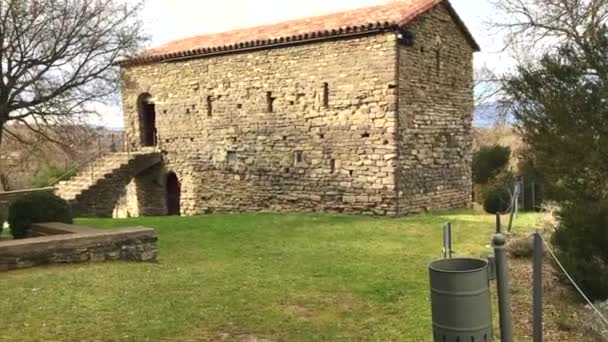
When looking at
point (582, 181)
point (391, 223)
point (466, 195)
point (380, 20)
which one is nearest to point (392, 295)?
point (582, 181)

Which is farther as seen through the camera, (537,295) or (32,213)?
(32,213)

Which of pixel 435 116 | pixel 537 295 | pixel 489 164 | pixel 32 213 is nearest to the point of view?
pixel 537 295

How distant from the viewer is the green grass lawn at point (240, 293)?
555 cm

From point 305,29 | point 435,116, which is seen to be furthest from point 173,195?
point 435,116

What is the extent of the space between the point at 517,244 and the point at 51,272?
7.50 m

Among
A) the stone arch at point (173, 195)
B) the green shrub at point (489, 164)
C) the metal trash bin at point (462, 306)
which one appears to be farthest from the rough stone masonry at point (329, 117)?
the metal trash bin at point (462, 306)

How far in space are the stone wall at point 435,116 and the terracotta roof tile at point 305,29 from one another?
0.57m

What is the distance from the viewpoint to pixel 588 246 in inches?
244

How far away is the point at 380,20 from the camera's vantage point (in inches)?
570

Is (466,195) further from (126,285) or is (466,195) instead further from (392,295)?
(126,285)

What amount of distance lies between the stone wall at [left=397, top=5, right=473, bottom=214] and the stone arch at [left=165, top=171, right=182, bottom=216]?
31.0ft

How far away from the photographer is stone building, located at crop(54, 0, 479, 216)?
14.6m

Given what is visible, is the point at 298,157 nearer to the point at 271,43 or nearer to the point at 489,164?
the point at 271,43

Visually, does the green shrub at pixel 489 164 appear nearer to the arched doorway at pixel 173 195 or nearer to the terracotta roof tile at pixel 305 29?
the terracotta roof tile at pixel 305 29
